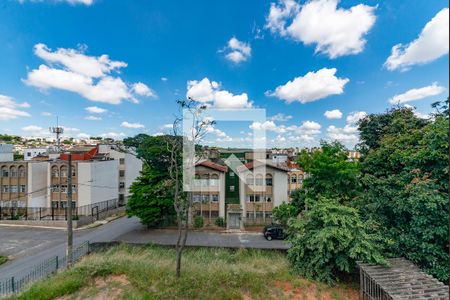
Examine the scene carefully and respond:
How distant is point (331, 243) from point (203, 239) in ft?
38.9

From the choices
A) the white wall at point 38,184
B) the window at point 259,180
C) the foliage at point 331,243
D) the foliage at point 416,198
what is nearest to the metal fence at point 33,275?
the foliage at point 331,243

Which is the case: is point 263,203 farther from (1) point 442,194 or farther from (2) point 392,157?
(1) point 442,194

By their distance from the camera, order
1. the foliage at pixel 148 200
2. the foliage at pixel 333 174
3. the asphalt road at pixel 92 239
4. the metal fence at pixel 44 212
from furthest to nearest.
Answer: the metal fence at pixel 44 212
the foliage at pixel 148 200
the asphalt road at pixel 92 239
the foliage at pixel 333 174

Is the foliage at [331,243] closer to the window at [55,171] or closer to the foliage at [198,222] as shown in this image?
the foliage at [198,222]

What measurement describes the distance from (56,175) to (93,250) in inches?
605

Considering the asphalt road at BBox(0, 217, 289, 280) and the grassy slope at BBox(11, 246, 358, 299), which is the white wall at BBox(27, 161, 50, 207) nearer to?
the asphalt road at BBox(0, 217, 289, 280)

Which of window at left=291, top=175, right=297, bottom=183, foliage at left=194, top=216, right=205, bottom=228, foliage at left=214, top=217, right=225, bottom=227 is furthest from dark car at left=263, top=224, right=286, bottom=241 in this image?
window at left=291, top=175, right=297, bottom=183

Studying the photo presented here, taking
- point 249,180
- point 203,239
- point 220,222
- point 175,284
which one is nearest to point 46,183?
point 203,239

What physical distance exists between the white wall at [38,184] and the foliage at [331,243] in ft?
86.6

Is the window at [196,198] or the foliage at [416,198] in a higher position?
the foliage at [416,198]

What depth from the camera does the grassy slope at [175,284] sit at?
7.79m

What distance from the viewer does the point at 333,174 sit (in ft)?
→ 43.6

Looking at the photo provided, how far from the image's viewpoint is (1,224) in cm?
A: 2247

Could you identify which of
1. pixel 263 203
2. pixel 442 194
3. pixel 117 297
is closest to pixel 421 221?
A: pixel 442 194
